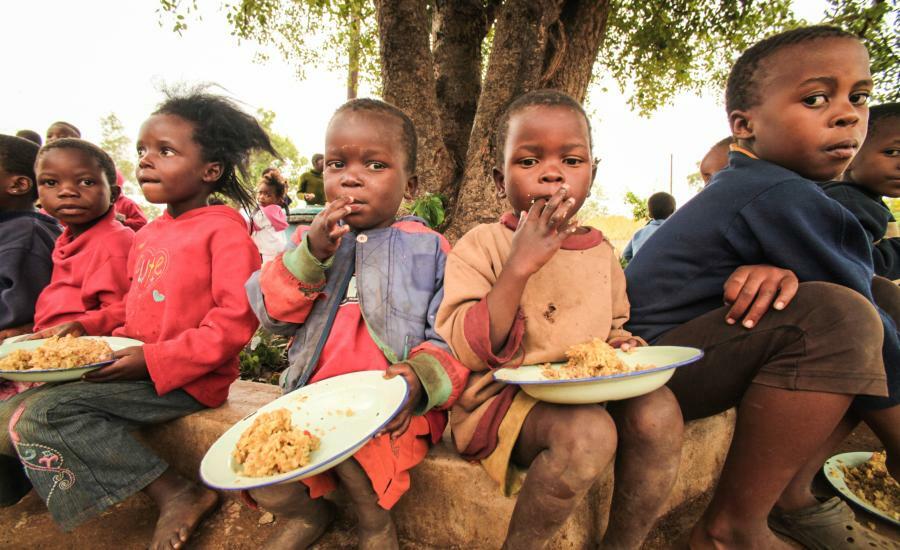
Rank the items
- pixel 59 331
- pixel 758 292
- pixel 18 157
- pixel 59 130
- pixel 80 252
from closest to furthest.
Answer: pixel 758 292
pixel 59 331
pixel 80 252
pixel 18 157
pixel 59 130

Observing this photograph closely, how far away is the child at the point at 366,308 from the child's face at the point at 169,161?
73cm

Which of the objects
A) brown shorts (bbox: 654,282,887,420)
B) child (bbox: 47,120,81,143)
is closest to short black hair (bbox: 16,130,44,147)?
child (bbox: 47,120,81,143)

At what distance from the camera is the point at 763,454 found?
1.26 m

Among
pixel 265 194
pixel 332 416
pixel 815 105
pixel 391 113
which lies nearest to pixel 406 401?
pixel 332 416

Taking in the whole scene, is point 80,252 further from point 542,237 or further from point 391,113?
point 542,237

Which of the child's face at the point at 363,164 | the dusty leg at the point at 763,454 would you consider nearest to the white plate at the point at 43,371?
the child's face at the point at 363,164

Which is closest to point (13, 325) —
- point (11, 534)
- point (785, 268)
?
point (11, 534)

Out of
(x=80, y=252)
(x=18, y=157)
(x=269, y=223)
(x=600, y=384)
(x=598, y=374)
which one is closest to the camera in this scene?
(x=600, y=384)

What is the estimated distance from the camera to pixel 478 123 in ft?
12.6

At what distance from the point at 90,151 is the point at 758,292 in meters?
3.08

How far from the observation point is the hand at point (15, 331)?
2.24 m

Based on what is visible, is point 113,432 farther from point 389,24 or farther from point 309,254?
point 389,24

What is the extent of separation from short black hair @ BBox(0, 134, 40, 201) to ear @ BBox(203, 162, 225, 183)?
53.1 inches

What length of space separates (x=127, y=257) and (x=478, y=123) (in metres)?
2.77
